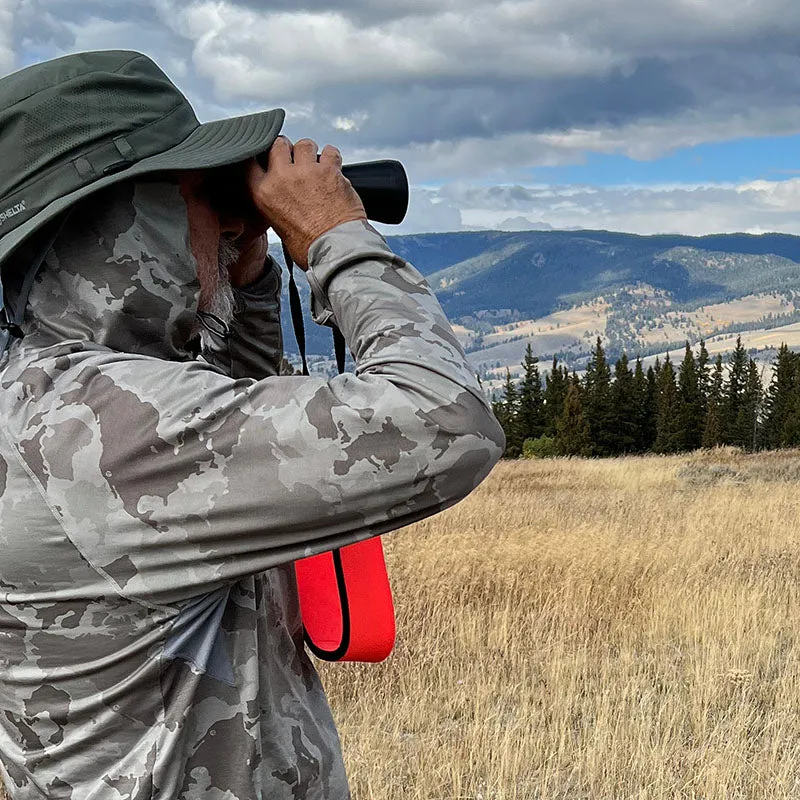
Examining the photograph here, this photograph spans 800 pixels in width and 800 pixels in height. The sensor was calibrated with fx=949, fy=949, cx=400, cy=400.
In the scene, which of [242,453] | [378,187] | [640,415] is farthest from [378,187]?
[640,415]

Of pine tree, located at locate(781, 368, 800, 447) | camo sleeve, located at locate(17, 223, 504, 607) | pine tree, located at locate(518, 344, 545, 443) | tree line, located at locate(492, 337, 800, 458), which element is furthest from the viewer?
pine tree, located at locate(518, 344, 545, 443)

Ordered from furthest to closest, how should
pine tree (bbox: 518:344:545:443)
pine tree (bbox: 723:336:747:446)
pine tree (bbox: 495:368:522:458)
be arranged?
pine tree (bbox: 723:336:747:446) < pine tree (bbox: 518:344:545:443) < pine tree (bbox: 495:368:522:458)

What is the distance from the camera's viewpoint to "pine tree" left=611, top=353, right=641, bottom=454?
2144 inches

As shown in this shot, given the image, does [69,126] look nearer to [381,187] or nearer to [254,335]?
[381,187]

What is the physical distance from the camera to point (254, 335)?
1.82m

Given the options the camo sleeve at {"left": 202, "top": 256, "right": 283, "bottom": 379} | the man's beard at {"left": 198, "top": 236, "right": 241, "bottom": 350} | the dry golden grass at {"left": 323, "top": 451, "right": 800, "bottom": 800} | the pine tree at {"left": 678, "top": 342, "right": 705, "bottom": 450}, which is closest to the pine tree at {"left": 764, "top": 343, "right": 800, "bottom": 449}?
the pine tree at {"left": 678, "top": 342, "right": 705, "bottom": 450}

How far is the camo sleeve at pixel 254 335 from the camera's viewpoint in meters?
1.79

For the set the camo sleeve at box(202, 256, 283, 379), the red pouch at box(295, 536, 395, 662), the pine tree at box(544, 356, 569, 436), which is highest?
the camo sleeve at box(202, 256, 283, 379)

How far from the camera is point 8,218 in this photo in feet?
3.85

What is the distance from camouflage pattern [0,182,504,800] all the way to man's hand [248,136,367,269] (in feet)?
0.09

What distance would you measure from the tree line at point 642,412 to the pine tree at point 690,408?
56 millimetres

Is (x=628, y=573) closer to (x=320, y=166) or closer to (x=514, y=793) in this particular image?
(x=514, y=793)

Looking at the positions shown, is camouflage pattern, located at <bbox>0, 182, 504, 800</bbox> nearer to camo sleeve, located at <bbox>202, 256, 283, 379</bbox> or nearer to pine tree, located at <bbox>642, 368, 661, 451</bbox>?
camo sleeve, located at <bbox>202, 256, 283, 379</bbox>

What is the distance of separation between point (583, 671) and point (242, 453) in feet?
15.2
